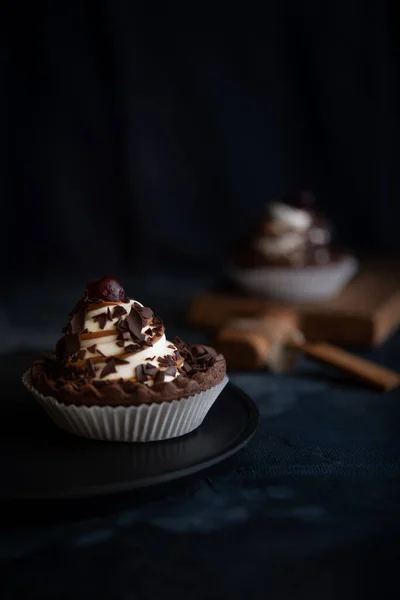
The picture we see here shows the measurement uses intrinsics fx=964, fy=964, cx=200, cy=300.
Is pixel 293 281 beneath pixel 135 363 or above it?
beneath

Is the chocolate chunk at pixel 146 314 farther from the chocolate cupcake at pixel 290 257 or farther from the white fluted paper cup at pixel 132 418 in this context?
the chocolate cupcake at pixel 290 257

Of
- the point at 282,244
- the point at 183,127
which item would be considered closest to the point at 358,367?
the point at 282,244

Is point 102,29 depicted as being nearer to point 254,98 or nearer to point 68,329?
point 254,98

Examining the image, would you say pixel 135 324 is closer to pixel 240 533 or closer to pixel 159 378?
pixel 159 378

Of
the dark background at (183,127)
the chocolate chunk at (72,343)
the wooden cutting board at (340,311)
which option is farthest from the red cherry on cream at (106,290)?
the dark background at (183,127)

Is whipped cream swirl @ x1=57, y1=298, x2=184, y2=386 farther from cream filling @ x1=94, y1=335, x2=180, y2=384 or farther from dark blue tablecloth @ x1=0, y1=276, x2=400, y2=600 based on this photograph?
dark blue tablecloth @ x1=0, y1=276, x2=400, y2=600

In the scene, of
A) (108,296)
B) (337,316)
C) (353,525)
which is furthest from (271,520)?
(337,316)
